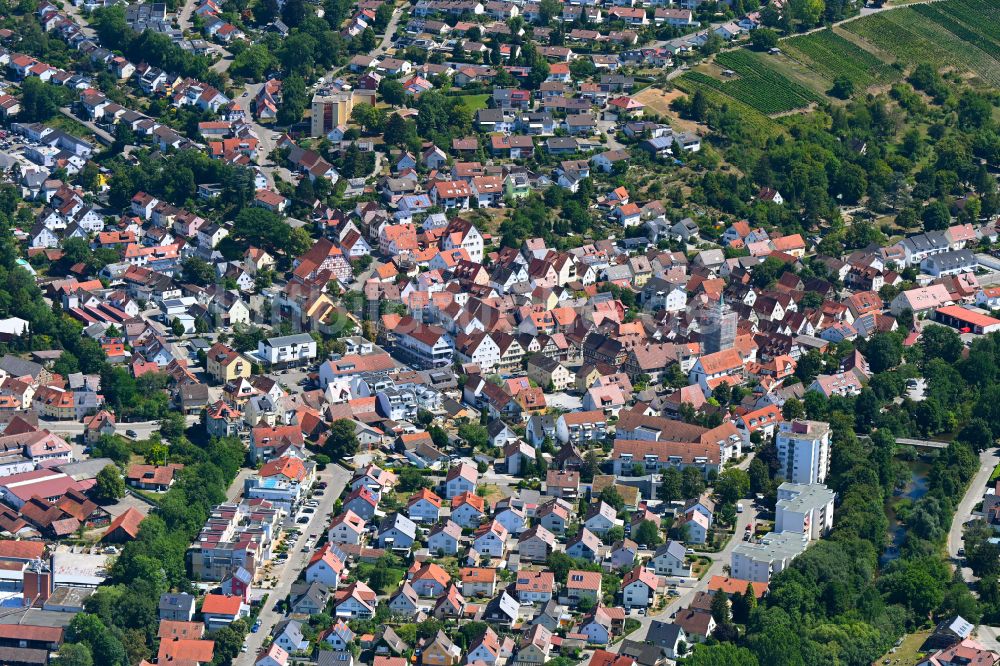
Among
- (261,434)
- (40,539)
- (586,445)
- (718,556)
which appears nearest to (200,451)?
(261,434)

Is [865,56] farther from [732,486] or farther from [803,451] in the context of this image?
[732,486]

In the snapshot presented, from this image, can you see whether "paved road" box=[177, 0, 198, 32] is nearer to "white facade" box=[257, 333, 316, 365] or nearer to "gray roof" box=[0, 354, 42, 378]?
"white facade" box=[257, 333, 316, 365]

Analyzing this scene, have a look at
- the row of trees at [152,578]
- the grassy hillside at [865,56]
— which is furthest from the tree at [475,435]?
the grassy hillside at [865,56]

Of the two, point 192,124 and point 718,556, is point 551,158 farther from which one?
point 718,556

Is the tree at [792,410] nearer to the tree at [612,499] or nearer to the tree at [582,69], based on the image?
the tree at [612,499]

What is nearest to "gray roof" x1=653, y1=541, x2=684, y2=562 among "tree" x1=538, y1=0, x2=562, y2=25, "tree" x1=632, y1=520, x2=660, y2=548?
"tree" x1=632, y1=520, x2=660, y2=548
